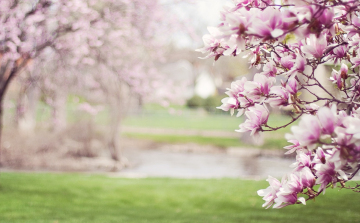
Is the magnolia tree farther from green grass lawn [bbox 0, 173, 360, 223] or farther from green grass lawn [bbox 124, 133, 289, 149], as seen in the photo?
green grass lawn [bbox 124, 133, 289, 149]

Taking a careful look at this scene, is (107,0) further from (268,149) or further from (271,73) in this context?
(268,149)

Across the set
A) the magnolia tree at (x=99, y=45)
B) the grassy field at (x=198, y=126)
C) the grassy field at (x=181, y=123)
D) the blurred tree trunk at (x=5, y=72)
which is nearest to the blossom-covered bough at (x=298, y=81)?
the magnolia tree at (x=99, y=45)

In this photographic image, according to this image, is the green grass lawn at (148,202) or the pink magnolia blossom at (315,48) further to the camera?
the green grass lawn at (148,202)

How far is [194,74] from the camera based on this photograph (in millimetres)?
55188

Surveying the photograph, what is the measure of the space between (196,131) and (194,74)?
111 feet

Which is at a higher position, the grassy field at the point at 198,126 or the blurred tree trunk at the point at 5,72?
the blurred tree trunk at the point at 5,72

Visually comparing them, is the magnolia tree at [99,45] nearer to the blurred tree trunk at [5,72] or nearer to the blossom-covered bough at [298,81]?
the blurred tree trunk at [5,72]

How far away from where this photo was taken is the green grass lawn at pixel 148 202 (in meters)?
5.10

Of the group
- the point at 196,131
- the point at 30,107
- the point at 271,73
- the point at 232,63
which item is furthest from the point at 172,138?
the point at 232,63

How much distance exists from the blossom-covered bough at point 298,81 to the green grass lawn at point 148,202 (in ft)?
10.6

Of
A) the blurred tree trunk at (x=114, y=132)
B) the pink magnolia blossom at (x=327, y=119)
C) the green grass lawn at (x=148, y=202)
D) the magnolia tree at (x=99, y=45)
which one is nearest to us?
the pink magnolia blossom at (x=327, y=119)

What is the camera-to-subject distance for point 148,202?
259 inches

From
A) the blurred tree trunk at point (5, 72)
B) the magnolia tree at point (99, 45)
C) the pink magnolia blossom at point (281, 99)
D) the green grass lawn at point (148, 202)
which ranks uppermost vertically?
the magnolia tree at point (99, 45)

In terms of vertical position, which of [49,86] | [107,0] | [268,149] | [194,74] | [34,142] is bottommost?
[268,149]
